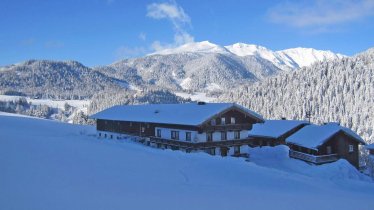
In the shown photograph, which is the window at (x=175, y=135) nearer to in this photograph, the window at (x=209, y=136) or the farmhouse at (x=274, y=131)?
the window at (x=209, y=136)

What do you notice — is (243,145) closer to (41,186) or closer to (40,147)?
(40,147)

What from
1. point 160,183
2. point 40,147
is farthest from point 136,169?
point 40,147

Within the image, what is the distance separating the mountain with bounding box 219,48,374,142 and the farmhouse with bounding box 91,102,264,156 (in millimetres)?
86224

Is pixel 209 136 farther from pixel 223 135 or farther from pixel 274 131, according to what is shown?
pixel 274 131

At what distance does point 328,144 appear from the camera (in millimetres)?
46188

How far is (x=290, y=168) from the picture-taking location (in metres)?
45.6

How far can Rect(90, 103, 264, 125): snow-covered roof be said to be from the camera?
4444cm

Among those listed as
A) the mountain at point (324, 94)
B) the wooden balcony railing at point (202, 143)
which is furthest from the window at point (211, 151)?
the mountain at point (324, 94)

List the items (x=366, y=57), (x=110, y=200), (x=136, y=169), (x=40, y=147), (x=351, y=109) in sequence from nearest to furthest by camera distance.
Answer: (x=110, y=200) < (x=136, y=169) < (x=40, y=147) < (x=351, y=109) < (x=366, y=57)

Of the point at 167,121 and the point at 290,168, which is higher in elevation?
the point at 167,121

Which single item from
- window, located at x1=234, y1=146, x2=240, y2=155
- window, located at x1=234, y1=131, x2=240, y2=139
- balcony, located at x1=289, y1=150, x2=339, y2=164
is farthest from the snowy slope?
balcony, located at x1=289, y1=150, x2=339, y2=164

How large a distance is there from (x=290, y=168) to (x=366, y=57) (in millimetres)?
140983

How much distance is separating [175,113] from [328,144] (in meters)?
19.9

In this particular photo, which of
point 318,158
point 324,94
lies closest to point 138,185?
point 318,158
